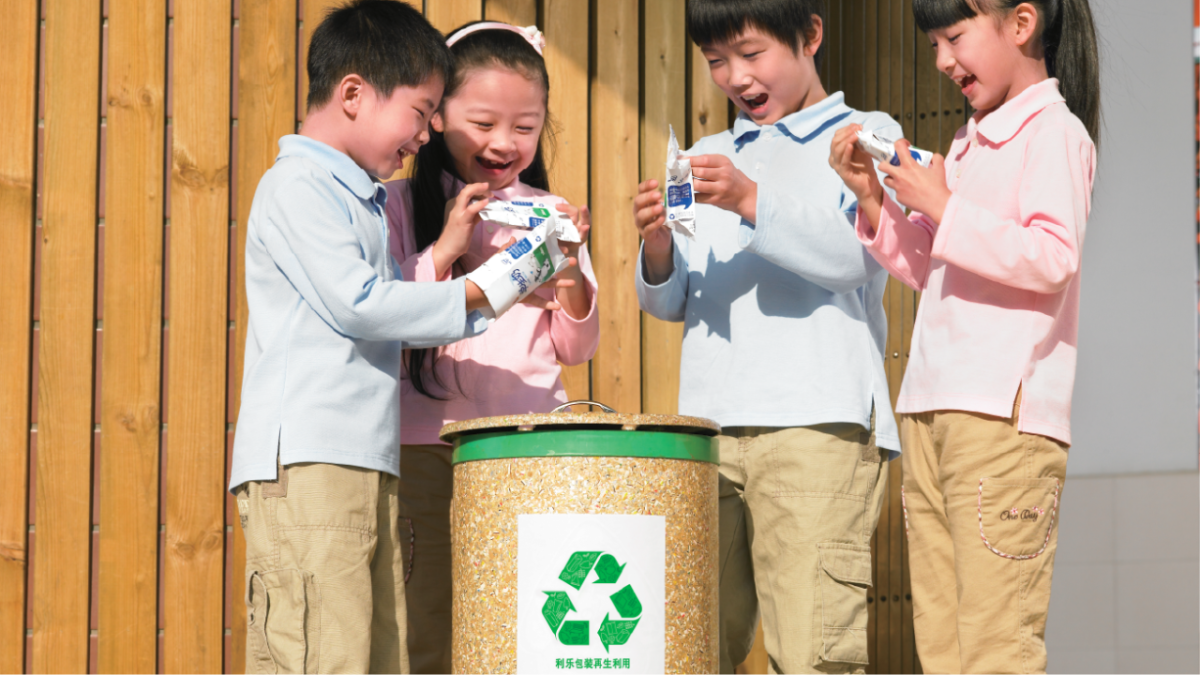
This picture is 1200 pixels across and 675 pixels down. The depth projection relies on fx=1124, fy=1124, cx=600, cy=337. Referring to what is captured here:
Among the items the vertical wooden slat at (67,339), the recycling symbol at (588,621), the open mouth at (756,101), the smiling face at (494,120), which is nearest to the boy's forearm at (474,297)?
the smiling face at (494,120)

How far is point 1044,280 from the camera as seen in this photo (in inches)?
74.1

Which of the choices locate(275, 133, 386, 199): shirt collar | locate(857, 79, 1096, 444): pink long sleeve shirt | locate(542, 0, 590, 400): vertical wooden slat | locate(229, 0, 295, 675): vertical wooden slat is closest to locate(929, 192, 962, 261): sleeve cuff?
locate(857, 79, 1096, 444): pink long sleeve shirt

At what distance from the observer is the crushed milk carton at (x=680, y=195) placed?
2.12m

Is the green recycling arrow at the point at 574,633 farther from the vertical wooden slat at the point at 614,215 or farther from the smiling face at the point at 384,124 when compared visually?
the vertical wooden slat at the point at 614,215

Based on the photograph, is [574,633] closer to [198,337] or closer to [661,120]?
[198,337]

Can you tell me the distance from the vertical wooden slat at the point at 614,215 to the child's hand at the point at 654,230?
1106mm

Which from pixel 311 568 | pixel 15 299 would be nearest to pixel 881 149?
pixel 311 568

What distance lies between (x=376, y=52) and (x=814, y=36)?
924 millimetres

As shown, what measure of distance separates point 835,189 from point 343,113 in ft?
3.34

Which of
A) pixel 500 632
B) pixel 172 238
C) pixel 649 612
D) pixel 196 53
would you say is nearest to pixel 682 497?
pixel 649 612

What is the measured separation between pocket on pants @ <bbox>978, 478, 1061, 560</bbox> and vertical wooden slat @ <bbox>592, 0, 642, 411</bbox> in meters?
1.70

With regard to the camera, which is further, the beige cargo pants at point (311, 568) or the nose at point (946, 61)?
the nose at point (946, 61)

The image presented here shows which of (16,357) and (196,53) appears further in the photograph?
(196,53)

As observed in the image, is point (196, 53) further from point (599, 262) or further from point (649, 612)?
point (649, 612)
